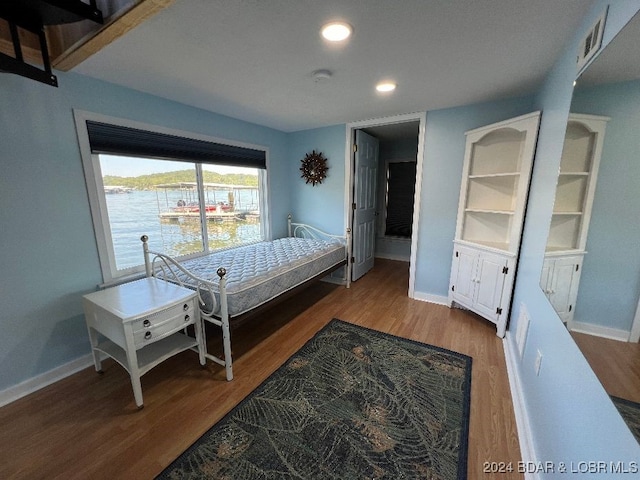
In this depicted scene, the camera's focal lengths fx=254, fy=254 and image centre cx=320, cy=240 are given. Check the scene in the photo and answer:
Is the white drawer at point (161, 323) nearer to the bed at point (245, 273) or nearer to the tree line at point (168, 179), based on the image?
the bed at point (245, 273)

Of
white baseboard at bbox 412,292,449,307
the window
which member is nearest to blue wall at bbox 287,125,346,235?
the window

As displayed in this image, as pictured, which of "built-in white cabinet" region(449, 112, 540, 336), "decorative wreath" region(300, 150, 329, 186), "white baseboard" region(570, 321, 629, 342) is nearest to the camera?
"white baseboard" region(570, 321, 629, 342)

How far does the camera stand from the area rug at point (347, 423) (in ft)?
4.37

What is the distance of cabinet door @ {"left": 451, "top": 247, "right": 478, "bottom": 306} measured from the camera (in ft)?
9.01

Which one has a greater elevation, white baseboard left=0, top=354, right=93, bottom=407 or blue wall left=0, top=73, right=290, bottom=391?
blue wall left=0, top=73, right=290, bottom=391

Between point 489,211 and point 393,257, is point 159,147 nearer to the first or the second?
point 489,211

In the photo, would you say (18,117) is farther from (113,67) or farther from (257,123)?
(257,123)

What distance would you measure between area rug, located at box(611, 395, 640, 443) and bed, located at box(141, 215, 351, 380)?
5.99 ft

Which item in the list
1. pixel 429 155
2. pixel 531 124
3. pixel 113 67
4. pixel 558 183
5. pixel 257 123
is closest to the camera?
pixel 558 183

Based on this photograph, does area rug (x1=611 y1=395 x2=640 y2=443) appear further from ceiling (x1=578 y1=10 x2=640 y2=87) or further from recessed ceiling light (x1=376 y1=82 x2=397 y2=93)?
recessed ceiling light (x1=376 y1=82 x2=397 y2=93)

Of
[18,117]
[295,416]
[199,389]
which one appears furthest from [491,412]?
[18,117]

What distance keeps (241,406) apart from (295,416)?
375mm

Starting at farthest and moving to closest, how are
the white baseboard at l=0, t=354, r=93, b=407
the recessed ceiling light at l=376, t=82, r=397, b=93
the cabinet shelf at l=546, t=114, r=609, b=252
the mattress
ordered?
the recessed ceiling light at l=376, t=82, r=397, b=93 → the mattress → the white baseboard at l=0, t=354, r=93, b=407 → the cabinet shelf at l=546, t=114, r=609, b=252

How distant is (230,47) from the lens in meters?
1.59
